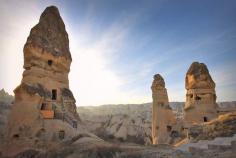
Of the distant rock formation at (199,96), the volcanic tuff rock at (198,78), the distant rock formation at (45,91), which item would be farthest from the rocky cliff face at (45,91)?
the volcanic tuff rock at (198,78)

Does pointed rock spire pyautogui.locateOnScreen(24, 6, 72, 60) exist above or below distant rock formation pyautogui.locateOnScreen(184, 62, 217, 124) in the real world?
above

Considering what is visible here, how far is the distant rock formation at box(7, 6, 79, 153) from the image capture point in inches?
948

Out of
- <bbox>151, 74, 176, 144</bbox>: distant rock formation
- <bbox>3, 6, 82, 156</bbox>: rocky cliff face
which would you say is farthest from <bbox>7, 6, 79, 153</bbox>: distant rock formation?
<bbox>151, 74, 176, 144</bbox>: distant rock formation

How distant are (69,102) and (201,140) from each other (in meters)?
14.1

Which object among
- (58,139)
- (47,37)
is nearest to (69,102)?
(58,139)

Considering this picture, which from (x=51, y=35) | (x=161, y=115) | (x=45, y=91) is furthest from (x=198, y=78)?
(x=45, y=91)

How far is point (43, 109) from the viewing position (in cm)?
2559

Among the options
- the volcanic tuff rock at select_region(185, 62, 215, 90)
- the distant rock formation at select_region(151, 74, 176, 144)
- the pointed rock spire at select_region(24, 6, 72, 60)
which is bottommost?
the distant rock formation at select_region(151, 74, 176, 144)

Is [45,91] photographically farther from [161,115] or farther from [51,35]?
[161,115]

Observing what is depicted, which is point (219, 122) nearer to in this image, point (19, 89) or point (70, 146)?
point (70, 146)

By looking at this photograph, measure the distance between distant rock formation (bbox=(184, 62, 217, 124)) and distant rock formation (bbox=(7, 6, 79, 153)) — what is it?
14.4 metres

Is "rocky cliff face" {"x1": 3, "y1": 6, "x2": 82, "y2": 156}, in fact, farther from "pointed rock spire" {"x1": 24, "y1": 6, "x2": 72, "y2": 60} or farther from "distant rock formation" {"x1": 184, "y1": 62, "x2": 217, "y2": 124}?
"distant rock formation" {"x1": 184, "y1": 62, "x2": 217, "y2": 124}

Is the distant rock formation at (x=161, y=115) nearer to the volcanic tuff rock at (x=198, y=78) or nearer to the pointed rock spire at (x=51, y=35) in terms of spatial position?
the volcanic tuff rock at (x=198, y=78)

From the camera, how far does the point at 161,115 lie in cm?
3591
